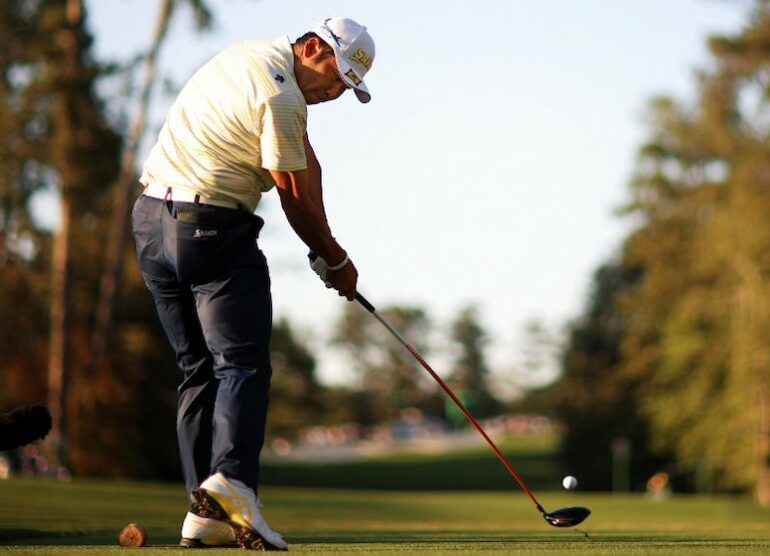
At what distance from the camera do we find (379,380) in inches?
5138

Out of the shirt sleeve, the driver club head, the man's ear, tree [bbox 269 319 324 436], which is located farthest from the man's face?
tree [bbox 269 319 324 436]

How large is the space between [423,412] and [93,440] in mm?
96455

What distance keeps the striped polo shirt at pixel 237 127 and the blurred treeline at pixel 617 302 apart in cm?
2255

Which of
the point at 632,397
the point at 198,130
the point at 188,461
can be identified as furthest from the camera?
the point at 632,397

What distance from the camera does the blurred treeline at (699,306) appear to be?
37.7m

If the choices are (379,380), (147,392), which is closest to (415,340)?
(379,380)

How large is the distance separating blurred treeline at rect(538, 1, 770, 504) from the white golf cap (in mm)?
32499

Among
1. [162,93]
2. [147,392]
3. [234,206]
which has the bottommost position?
[147,392]

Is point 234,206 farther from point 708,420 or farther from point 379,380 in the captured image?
point 379,380

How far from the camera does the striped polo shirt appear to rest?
5215mm

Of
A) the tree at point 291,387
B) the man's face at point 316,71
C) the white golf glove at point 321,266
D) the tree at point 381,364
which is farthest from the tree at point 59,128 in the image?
the tree at point 381,364

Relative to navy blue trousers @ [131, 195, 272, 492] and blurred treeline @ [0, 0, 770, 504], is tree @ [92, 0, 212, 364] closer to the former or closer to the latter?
blurred treeline @ [0, 0, 770, 504]

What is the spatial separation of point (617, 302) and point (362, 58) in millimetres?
44380

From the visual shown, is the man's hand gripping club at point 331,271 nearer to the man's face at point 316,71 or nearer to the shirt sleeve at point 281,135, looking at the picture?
the shirt sleeve at point 281,135
